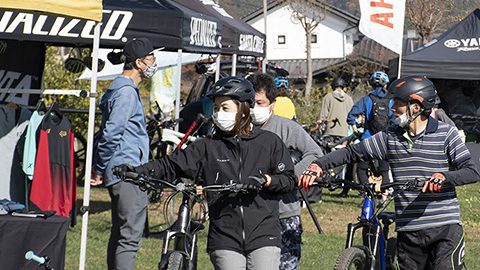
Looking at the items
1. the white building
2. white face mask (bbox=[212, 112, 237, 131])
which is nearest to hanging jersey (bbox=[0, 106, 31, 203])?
white face mask (bbox=[212, 112, 237, 131])

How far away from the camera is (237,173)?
6062 mm

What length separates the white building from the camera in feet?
268

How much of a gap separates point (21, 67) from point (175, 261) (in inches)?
201

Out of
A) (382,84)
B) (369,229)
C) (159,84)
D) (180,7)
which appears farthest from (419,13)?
(369,229)

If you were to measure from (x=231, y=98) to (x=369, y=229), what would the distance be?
1.82 m

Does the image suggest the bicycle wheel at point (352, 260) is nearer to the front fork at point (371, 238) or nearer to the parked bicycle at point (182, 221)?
the front fork at point (371, 238)

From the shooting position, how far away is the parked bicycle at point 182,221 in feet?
19.2

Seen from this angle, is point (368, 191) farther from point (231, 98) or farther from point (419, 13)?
point (419, 13)

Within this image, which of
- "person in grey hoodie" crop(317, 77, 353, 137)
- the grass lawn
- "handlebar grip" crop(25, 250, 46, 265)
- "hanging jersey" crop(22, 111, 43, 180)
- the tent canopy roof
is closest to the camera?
"handlebar grip" crop(25, 250, 46, 265)

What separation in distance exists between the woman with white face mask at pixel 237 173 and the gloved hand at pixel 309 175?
25cm

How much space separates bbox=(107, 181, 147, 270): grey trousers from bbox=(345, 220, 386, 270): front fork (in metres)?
1.59

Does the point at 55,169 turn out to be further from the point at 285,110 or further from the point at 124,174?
the point at 285,110

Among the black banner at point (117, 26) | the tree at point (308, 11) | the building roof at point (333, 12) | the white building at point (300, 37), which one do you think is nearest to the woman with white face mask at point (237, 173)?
the black banner at point (117, 26)

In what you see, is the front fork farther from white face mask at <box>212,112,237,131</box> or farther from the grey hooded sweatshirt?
the grey hooded sweatshirt
